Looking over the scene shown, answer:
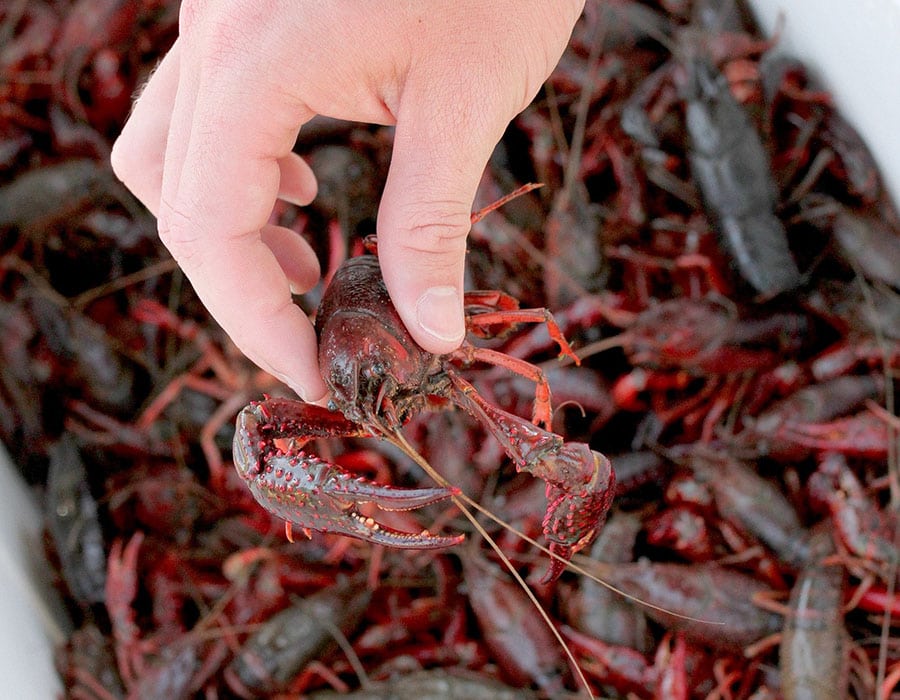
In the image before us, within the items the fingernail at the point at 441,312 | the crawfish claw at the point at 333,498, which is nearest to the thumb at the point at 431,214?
the fingernail at the point at 441,312

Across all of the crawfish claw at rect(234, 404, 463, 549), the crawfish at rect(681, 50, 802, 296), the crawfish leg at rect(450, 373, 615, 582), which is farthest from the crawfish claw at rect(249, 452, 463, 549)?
the crawfish at rect(681, 50, 802, 296)

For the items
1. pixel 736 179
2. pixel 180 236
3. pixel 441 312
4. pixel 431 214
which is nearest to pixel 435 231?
pixel 431 214

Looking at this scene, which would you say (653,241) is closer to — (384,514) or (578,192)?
(578,192)

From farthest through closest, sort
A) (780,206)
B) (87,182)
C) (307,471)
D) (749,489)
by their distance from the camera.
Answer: (87,182) → (780,206) → (749,489) → (307,471)

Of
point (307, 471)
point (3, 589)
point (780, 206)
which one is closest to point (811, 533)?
point (780, 206)

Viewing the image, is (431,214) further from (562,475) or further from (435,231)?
(562,475)

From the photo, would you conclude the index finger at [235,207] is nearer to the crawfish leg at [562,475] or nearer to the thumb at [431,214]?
the thumb at [431,214]
